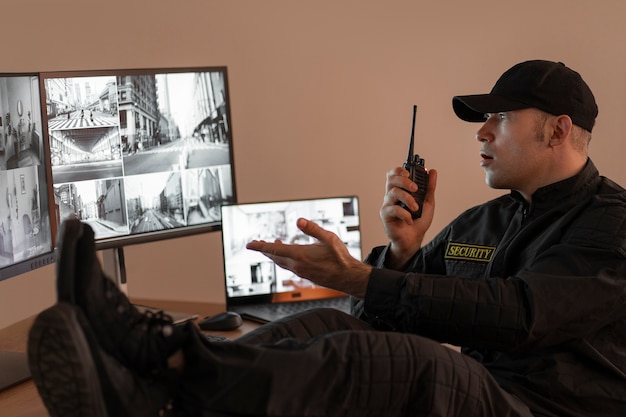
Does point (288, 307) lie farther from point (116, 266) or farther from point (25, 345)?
point (25, 345)

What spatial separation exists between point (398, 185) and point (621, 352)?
0.59 metres

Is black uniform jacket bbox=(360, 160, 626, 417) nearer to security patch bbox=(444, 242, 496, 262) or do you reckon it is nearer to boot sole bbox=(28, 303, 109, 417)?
security patch bbox=(444, 242, 496, 262)

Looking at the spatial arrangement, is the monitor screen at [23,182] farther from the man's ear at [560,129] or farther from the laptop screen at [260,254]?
the man's ear at [560,129]

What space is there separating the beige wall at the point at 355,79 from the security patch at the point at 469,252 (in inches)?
42.9

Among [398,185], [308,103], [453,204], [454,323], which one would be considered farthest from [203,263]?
[454,323]

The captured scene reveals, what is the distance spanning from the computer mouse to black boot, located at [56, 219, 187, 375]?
27.6 inches

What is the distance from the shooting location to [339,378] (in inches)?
52.6

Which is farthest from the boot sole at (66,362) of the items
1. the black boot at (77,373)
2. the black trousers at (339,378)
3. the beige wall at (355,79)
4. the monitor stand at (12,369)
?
the beige wall at (355,79)

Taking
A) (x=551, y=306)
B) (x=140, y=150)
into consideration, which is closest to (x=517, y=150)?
(x=551, y=306)

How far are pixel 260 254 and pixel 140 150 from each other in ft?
1.38

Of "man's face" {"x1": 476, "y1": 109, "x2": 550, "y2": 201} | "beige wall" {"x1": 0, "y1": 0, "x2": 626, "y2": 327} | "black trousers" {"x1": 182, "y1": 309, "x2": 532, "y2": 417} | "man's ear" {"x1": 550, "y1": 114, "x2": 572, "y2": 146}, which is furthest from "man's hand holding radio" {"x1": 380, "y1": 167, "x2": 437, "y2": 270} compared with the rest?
"beige wall" {"x1": 0, "y1": 0, "x2": 626, "y2": 327}

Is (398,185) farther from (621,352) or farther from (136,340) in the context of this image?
→ (136,340)

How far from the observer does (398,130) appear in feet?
9.93

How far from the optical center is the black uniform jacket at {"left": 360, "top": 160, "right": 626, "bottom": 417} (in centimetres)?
155
